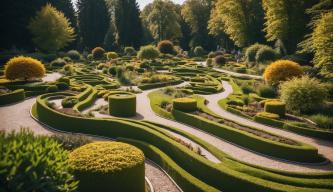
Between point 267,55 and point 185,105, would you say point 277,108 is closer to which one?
point 185,105

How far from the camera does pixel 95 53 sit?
212 feet

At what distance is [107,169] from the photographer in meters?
10.3

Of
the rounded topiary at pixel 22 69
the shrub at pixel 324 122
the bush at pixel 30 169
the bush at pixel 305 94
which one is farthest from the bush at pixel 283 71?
the rounded topiary at pixel 22 69

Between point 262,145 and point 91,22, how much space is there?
2729 inches

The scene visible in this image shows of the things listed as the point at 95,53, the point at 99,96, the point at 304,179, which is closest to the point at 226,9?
the point at 95,53

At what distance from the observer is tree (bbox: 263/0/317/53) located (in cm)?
4059

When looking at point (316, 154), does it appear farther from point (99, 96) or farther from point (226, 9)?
point (226, 9)

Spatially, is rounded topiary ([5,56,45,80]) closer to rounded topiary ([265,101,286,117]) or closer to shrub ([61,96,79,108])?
shrub ([61,96,79,108])

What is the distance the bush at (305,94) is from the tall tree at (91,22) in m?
64.0

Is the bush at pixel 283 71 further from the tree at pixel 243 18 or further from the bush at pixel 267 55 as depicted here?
the tree at pixel 243 18

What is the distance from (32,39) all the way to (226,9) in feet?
129

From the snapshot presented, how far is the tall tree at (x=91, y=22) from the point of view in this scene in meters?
76.8

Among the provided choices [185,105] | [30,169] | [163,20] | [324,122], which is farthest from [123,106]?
[163,20]

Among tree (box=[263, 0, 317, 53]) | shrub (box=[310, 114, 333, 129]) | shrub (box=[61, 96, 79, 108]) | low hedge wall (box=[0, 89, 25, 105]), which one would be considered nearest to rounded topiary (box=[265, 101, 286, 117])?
shrub (box=[310, 114, 333, 129])
